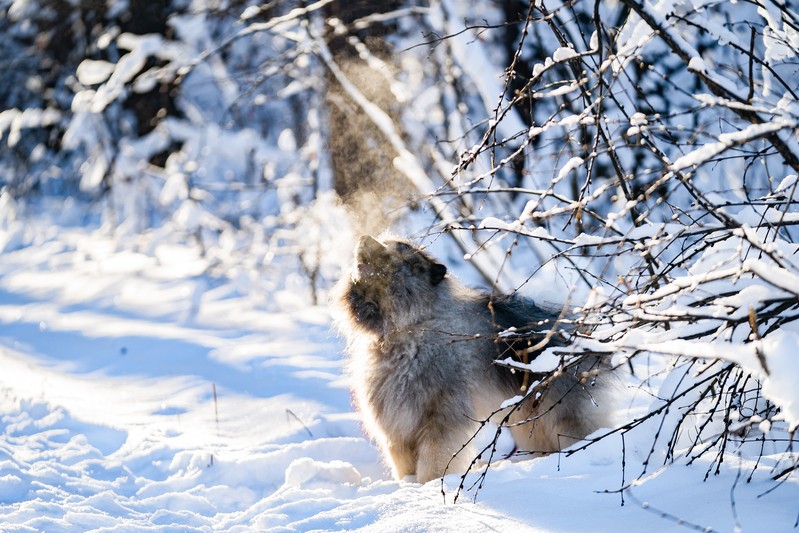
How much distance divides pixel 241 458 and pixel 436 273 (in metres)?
1.58

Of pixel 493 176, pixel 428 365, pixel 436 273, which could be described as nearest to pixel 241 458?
pixel 428 365

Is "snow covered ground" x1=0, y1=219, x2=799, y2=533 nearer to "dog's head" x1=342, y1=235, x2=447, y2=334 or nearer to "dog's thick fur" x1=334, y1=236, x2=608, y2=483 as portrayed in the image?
"dog's thick fur" x1=334, y1=236, x2=608, y2=483

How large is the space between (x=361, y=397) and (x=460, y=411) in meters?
0.62

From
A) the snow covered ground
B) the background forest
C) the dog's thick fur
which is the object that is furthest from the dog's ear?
the snow covered ground

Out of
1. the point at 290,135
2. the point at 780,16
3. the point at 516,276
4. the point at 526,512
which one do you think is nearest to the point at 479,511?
the point at 526,512

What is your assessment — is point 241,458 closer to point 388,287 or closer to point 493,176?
point 388,287

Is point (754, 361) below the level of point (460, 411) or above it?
above

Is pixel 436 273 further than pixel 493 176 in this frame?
Yes

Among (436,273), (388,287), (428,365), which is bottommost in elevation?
(428,365)

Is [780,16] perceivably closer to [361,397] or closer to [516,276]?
[361,397]

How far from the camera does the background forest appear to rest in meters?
2.40

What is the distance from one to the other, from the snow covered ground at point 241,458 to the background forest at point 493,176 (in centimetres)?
5

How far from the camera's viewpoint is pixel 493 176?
323 centimetres

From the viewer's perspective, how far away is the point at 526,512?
2918 millimetres
